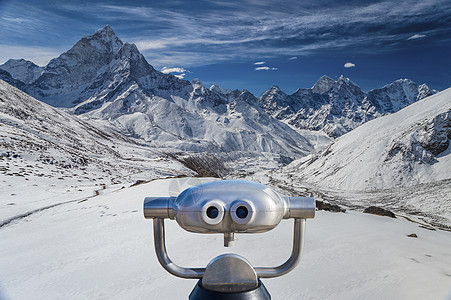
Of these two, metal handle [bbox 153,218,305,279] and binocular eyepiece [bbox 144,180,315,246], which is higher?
binocular eyepiece [bbox 144,180,315,246]

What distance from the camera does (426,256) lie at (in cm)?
543

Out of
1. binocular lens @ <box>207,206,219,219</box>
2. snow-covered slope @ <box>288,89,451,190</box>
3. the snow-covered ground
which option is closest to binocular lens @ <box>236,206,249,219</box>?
binocular lens @ <box>207,206,219,219</box>

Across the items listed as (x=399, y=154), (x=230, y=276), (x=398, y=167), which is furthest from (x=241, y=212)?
(x=399, y=154)

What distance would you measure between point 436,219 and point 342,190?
27.4 metres

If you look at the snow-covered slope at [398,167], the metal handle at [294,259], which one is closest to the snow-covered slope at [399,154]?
the snow-covered slope at [398,167]

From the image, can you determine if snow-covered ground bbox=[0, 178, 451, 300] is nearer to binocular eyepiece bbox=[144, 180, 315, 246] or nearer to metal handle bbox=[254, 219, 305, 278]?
metal handle bbox=[254, 219, 305, 278]

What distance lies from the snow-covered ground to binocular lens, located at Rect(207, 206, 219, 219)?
2.90 metres

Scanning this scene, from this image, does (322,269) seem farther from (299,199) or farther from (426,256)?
(299,199)

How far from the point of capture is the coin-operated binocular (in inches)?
59.2

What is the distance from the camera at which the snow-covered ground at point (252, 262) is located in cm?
413

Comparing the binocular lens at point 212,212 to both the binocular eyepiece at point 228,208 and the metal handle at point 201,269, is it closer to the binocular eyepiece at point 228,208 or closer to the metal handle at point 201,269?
the binocular eyepiece at point 228,208

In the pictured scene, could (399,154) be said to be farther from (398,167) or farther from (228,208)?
(228,208)

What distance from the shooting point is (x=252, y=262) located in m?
5.23

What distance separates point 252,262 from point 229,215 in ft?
13.4
